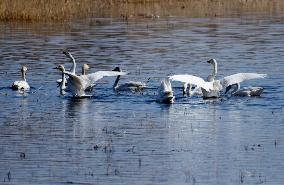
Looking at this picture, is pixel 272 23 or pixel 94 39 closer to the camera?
pixel 94 39

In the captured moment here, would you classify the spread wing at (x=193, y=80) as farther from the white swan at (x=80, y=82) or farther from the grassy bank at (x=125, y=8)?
the grassy bank at (x=125, y=8)

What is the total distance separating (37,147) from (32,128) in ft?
5.22

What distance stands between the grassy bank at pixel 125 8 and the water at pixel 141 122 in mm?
5340

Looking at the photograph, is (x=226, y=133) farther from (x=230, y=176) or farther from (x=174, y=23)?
(x=174, y=23)

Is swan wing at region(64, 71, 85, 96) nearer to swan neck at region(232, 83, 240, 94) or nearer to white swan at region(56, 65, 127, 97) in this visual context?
white swan at region(56, 65, 127, 97)

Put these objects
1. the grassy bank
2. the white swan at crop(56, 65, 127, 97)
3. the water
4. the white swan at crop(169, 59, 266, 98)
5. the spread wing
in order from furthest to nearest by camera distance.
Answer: the grassy bank < the white swan at crop(56, 65, 127, 97) < the white swan at crop(169, 59, 266, 98) < the spread wing < the water

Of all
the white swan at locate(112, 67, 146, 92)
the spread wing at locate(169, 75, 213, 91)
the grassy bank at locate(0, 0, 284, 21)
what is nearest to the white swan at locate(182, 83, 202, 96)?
the spread wing at locate(169, 75, 213, 91)

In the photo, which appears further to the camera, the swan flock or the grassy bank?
the grassy bank

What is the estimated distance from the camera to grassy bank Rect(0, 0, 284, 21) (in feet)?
105

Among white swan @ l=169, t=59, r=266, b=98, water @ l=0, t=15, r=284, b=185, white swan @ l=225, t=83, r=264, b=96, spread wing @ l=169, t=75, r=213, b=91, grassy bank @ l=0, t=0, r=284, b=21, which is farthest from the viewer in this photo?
grassy bank @ l=0, t=0, r=284, b=21

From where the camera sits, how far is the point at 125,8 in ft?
124

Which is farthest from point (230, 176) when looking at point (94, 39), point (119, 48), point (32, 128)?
point (94, 39)

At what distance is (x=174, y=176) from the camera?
9.75m

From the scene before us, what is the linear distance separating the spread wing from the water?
12.3 inches
